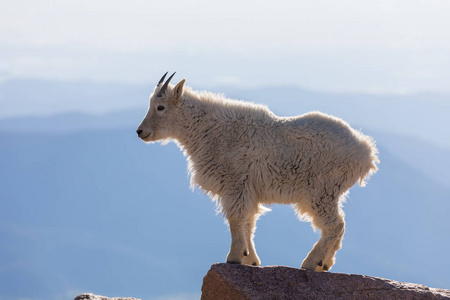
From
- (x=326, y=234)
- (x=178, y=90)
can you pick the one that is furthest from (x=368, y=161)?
(x=178, y=90)

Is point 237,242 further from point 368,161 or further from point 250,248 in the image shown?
point 368,161

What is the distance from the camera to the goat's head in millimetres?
8992

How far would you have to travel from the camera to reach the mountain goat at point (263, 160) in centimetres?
819

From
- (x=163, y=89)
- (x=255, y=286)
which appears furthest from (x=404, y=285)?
(x=163, y=89)

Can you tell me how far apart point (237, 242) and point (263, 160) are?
136cm

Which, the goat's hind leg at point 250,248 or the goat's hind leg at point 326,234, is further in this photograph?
the goat's hind leg at point 250,248

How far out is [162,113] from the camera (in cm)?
902

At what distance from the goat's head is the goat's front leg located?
Answer: 2.02 meters

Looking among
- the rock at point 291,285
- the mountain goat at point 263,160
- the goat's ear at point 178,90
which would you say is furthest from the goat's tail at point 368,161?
the goat's ear at point 178,90

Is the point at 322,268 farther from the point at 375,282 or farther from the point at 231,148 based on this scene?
the point at 231,148

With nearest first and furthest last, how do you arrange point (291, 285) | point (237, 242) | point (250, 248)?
point (291, 285)
point (237, 242)
point (250, 248)

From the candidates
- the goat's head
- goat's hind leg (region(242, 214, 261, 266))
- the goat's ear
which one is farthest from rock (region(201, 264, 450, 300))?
the goat's ear

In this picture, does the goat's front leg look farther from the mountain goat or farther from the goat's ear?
the goat's ear

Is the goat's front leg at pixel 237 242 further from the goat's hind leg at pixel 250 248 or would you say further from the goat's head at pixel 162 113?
the goat's head at pixel 162 113
